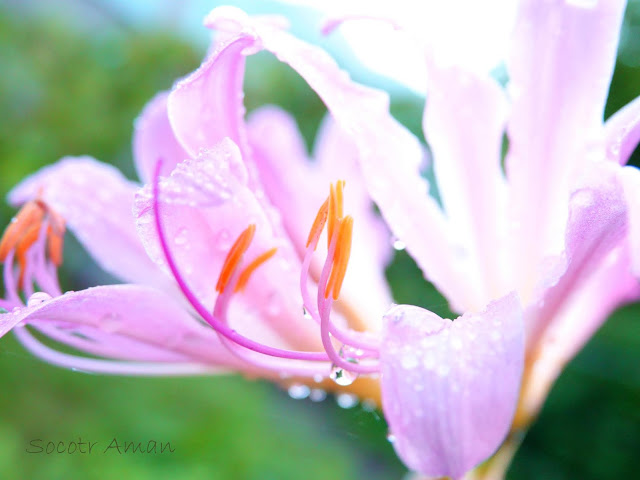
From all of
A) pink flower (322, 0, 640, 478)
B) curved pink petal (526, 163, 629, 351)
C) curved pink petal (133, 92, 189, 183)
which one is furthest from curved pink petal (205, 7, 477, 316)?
curved pink petal (133, 92, 189, 183)

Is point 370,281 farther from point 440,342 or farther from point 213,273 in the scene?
point 440,342

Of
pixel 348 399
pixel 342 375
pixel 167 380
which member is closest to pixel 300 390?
pixel 348 399

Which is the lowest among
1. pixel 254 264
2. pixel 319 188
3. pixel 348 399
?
pixel 348 399

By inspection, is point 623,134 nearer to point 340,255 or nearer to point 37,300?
point 340,255

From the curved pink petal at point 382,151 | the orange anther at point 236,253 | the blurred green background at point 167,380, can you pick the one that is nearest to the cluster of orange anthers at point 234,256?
the orange anther at point 236,253

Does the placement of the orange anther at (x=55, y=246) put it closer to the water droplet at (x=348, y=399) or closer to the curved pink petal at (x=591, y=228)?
the water droplet at (x=348, y=399)
